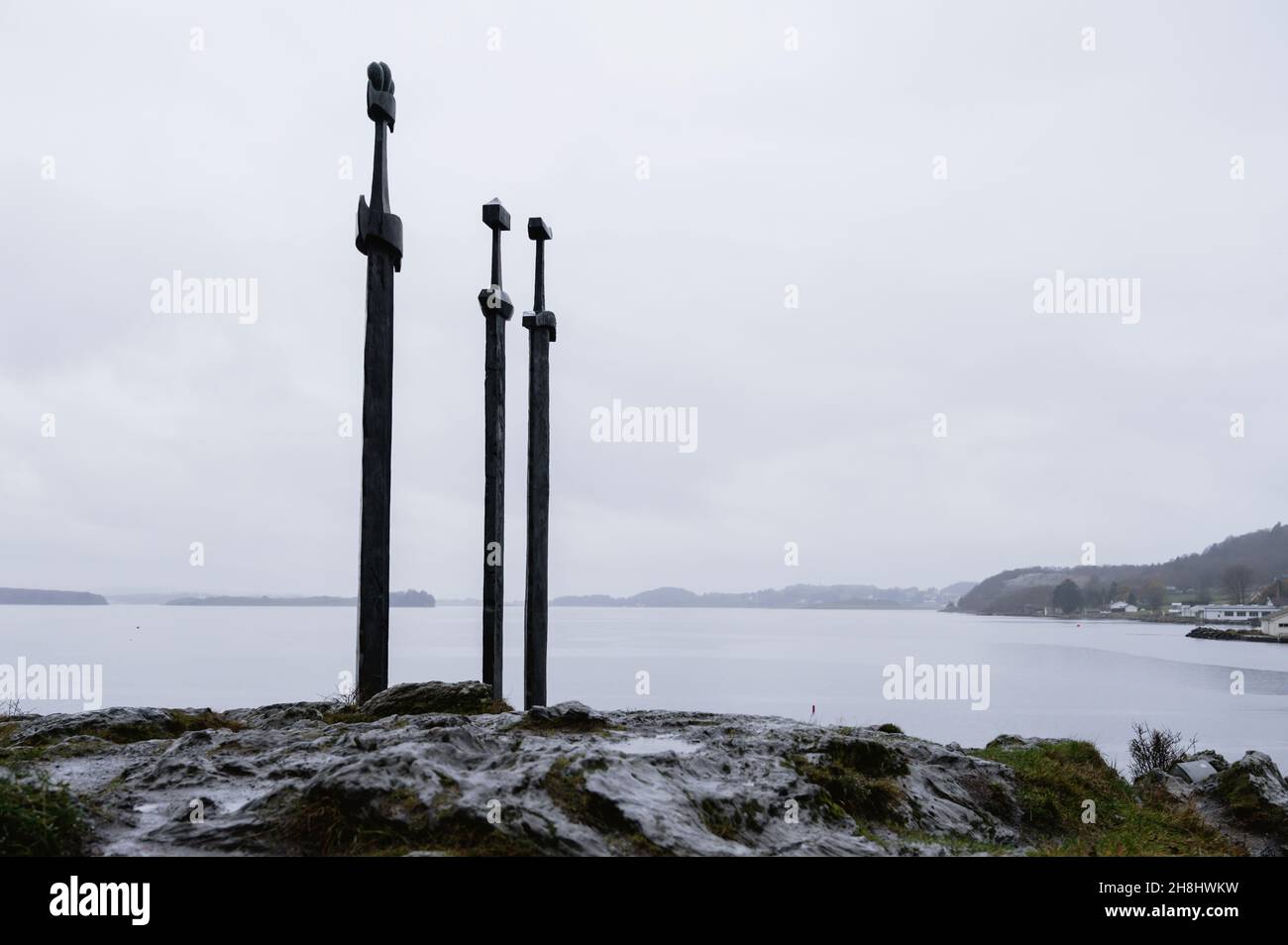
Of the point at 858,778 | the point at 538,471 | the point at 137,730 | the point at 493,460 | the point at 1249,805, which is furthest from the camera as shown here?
the point at 538,471

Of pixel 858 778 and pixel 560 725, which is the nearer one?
pixel 858 778

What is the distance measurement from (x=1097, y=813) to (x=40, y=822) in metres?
9.10

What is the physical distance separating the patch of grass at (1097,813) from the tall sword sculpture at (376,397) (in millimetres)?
7519

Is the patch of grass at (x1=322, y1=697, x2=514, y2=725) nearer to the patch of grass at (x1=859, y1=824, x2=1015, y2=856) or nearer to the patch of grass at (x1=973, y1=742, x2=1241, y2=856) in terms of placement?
the patch of grass at (x1=859, y1=824, x2=1015, y2=856)

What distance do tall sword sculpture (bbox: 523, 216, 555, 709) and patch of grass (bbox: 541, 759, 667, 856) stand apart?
8089 mm

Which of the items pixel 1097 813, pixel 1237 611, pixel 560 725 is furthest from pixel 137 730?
pixel 1237 611

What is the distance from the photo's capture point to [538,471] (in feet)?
47.7

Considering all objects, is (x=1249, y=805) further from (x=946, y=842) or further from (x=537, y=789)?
(x=537, y=789)

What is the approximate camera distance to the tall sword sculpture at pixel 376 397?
10938 millimetres

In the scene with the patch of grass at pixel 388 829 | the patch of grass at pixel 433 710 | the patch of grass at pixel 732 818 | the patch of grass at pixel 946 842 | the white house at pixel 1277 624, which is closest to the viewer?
the patch of grass at pixel 388 829

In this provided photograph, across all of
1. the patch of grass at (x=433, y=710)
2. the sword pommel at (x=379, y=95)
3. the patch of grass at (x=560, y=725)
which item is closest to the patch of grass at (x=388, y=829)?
the patch of grass at (x=560, y=725)

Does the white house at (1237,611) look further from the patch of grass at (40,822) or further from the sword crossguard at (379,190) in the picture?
the patch of grass at (40,822)
